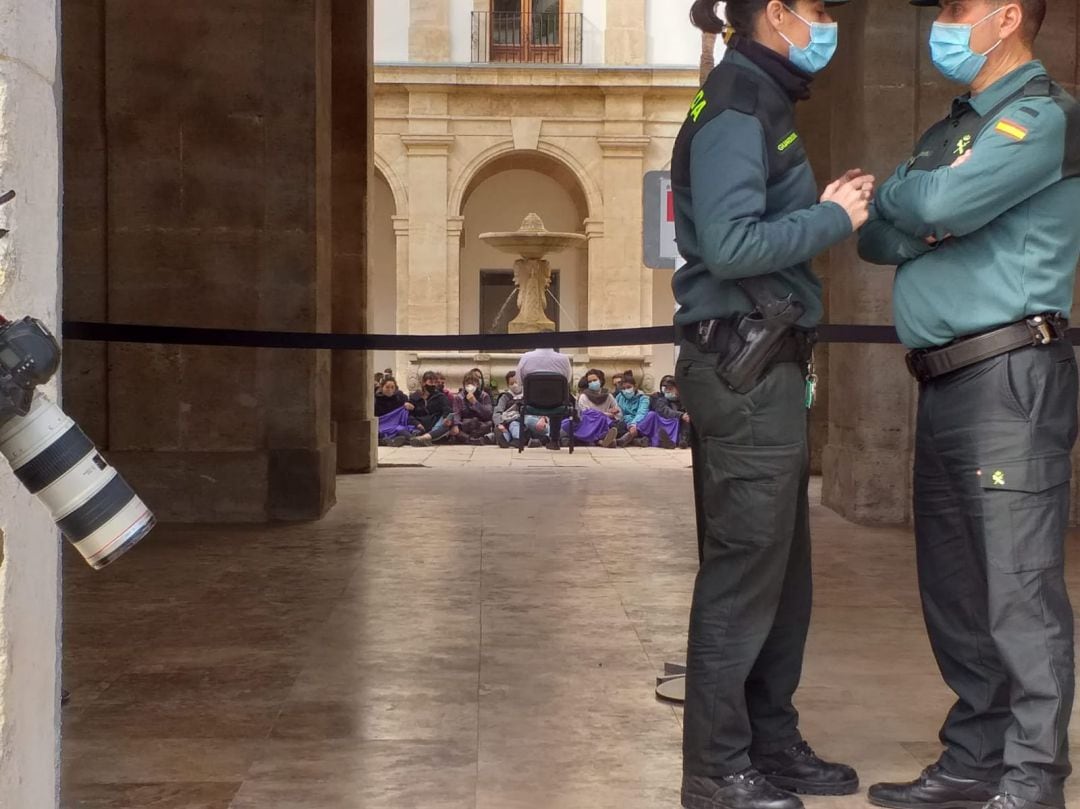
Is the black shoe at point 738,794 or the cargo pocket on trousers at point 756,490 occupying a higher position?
the cargo pocket on trousers at point 756,490

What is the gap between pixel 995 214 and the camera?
334cm

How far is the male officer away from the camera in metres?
3.30

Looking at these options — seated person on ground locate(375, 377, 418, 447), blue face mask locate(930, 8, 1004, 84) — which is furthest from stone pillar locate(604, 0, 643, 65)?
blue face mask locate(930, 8, 1004, 84)

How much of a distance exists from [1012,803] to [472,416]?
17169mm

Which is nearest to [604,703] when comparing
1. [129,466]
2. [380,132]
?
[129,466]

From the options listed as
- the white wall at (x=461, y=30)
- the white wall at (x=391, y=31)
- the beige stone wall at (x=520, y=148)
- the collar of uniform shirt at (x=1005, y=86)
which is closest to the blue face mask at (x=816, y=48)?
the collar of uniform shirt at (x=1005, y=86)

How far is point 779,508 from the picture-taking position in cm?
338

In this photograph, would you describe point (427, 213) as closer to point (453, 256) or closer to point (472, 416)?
point (453, 256)

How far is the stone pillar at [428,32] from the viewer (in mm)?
29172

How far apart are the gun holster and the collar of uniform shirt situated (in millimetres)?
664

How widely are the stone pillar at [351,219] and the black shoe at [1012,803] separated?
9775mm

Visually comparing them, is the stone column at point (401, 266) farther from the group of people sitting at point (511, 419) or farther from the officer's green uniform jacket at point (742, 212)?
the officer's green uniform jacket at point (742, 212)

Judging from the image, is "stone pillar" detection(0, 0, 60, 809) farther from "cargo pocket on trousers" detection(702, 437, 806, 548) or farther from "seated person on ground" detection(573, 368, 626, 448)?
"seated person on ground" detection(573, 368, 626, 448)

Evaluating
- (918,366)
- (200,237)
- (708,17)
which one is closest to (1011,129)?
(918,366)
